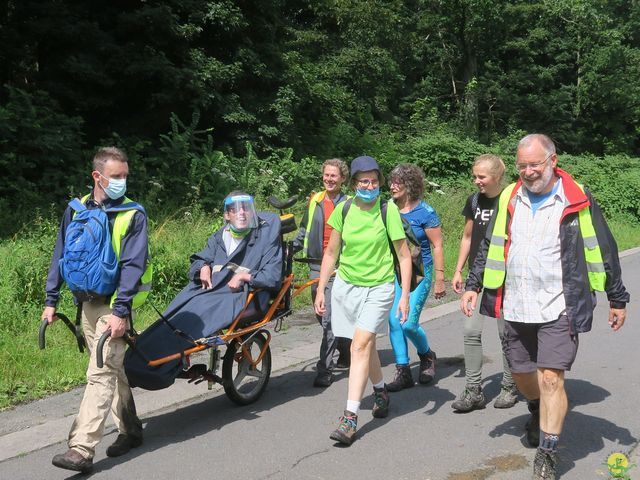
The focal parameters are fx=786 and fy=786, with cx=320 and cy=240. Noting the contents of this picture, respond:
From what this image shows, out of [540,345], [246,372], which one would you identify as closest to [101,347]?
[246,372]

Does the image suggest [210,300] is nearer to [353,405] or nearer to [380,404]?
[353,405]

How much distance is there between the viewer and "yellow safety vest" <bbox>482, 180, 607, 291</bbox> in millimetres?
4527

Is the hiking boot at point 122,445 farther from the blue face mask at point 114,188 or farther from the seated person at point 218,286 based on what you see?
the blue face mask at point 114,188

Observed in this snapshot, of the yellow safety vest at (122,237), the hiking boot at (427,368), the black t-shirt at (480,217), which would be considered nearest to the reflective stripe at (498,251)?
the black t-shirt at (480,217)

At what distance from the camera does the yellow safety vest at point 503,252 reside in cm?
453

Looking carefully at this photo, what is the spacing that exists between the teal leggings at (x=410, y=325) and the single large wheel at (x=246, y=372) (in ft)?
3.45

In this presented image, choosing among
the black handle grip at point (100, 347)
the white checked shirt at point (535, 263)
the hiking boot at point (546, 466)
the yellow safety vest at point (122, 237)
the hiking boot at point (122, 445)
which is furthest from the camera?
the hiking boot at point (122, 445)

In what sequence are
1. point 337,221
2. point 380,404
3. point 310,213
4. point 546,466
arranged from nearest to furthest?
point 546,466 → point 337,221 → point 380,404 → point 310,213

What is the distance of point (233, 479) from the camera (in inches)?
183

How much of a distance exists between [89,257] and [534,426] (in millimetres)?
3066

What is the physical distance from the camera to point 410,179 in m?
6.56

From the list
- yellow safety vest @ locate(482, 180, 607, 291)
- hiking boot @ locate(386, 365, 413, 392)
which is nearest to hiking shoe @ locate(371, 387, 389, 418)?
hiking boot @ locate(386, 365, 413, 392)

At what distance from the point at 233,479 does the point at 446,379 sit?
2728 millimetres

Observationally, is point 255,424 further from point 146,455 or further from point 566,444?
point 566,444
